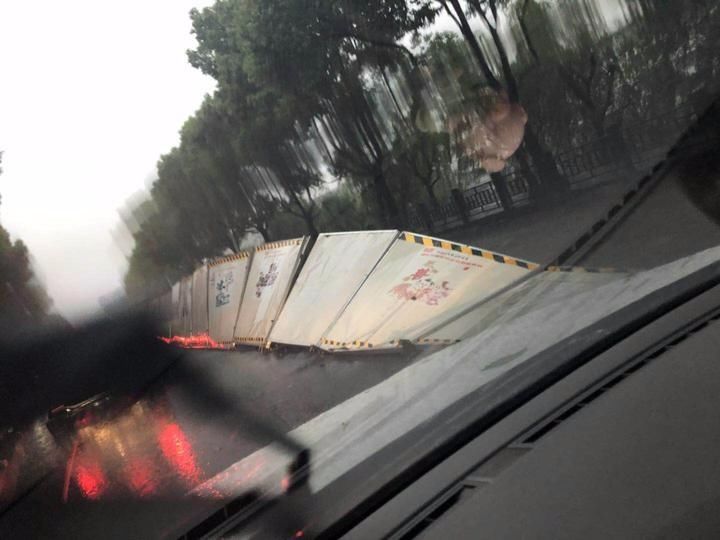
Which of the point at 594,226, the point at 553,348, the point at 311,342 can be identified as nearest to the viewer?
the point at 553,348

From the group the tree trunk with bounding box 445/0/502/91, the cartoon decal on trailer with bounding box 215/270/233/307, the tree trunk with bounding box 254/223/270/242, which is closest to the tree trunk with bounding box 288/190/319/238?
the tree trunk with bounding box 254/223/270/242

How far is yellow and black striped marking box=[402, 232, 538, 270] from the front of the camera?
13.9ft

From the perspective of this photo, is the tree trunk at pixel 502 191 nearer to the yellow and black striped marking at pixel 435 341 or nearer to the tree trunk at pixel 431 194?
the tree trunk at pixel 431 194

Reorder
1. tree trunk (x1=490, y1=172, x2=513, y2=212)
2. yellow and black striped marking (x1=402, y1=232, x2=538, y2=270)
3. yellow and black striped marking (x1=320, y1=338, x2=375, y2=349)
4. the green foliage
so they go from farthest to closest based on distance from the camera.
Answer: tree trunk (x1=490, y1=172, x2=513, y2=212), yellow and black striped marking (x1=402, y1=232, x2=538, y2=270), yellow and black striped marking (x1=320, y1=338, x2=375, y2=349), the green foliage

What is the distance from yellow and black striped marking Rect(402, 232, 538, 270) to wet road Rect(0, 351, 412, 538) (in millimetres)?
783

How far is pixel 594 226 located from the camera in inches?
193

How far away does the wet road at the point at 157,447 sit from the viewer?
3.44 meters

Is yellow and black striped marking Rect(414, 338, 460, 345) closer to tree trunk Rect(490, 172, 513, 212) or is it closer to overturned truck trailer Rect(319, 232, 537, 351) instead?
overturned truck trailer Rect(319, 232, 537, 351)

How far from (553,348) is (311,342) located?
1474 millimetres

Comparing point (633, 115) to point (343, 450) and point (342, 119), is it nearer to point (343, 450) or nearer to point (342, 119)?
point (342, 119)

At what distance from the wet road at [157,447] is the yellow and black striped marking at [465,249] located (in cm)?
78

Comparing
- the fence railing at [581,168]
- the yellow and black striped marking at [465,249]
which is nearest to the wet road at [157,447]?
the yellow and black striped marking at [465,249]

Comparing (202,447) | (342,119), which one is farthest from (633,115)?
(202,447)

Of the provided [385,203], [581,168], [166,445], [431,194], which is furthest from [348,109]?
[166,445]
